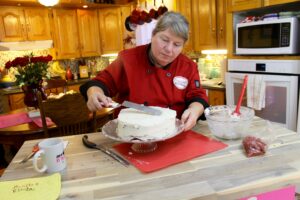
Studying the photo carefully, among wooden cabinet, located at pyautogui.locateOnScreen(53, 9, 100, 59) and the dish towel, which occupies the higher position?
wooden cabinet, located at pyautogui.locateOnScreen(53, 9, 100, 59)

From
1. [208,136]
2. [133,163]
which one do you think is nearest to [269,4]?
[208,136]

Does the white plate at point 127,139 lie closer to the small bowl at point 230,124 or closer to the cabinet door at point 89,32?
the small bowl at point 230,124

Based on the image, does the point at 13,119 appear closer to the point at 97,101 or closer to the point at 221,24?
the point at 97,101

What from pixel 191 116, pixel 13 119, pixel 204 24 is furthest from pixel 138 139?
pixel 204 24

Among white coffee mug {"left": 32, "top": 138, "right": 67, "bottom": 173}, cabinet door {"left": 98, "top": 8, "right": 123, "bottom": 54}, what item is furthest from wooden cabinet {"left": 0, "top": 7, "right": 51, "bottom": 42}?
white coffee mug {"left": 32, "top": 138, "right": 67, "bottom": 173}

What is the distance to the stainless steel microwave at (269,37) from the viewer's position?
2027mm

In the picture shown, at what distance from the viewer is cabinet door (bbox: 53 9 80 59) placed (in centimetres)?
414

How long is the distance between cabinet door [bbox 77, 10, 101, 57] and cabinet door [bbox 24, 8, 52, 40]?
0.53 m

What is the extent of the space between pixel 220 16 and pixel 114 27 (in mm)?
2169

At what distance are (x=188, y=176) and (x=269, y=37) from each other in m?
1.85

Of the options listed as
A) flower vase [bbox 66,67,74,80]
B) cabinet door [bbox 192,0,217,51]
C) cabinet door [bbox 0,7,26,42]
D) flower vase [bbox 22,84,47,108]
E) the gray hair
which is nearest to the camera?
the gray hair

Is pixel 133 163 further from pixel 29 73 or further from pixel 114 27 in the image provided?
pixel 114 27

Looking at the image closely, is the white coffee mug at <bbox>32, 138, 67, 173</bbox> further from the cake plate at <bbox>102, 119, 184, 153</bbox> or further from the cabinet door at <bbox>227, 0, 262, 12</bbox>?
the cabinet door at <bbox>227, 0, 262, 12</bbox>

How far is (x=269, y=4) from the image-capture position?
84.5 inches
